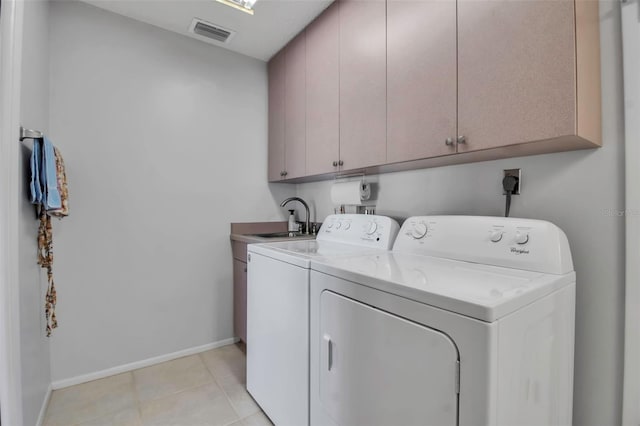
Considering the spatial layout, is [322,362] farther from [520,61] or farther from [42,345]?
[42,345]

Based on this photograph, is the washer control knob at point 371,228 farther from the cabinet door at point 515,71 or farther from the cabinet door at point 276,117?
the cabinet door at point 276,117

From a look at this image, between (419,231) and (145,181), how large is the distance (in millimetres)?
1891

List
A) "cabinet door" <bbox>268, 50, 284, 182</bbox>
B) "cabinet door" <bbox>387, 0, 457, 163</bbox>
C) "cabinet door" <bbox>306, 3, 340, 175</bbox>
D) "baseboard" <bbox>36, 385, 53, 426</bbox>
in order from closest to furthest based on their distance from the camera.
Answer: "cabinet door" <bbox>387, 0, 457, 163</bbox> < "baseboard" <bbox>36, 385, 53, 426</bbox> < "cabinet door" <bbox>306, 3, 340, 175</bbox> < "cabinet door" <bbox>268, 50, 284, 182</bbox>

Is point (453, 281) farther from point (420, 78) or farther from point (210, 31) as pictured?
point (210, 31)

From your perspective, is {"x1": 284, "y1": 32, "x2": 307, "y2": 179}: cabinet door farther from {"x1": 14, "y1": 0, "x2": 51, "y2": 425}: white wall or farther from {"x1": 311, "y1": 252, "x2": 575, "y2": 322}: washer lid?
{"x1": 14, "y1": 0, "x2": 51, "y2": 425}: white wall

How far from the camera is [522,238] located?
108 cm

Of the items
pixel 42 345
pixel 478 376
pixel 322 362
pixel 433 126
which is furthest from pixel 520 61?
pixel 42 345

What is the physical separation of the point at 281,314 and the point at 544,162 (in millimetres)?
1312

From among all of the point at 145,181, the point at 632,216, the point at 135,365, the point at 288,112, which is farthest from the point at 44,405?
the point at 632,216

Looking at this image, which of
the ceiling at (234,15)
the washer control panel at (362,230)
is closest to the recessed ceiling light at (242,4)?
the ceiling at (234,15)

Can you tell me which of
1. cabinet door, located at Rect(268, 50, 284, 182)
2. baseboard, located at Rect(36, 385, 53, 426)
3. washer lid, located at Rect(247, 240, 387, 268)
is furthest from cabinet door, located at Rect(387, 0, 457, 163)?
baseboard, located at Rect(36, 385, 53, 426)

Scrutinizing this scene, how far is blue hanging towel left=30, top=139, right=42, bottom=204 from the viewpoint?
4.48ft

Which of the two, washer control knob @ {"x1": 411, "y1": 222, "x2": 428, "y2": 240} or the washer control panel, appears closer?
washer control knob @ {"x1": 411, "y1": 222, "x2": 428, "y2": 240}

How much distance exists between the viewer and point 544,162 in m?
1.21
